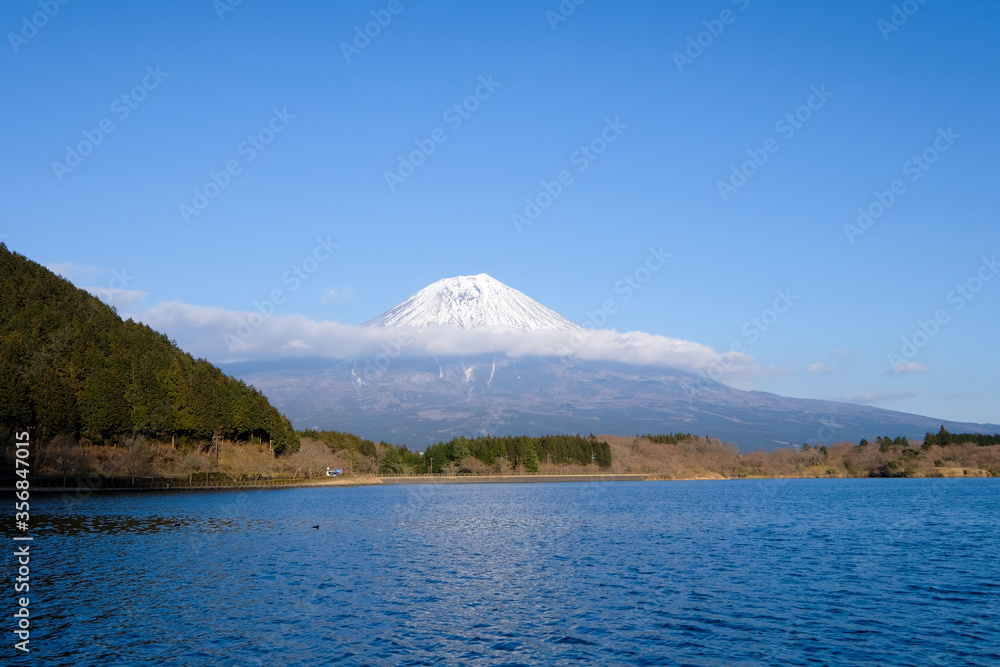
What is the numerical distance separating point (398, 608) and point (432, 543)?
16436 millimetres

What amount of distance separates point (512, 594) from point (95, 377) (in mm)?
79290

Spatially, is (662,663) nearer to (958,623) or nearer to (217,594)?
(958,623)

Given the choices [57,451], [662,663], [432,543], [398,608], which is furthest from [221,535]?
[57,451]

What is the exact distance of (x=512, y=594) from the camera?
78.1ft

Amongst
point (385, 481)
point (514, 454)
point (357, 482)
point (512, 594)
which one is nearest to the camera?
point (512, 594)

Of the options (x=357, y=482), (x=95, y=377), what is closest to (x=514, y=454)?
(x=357, y=482)

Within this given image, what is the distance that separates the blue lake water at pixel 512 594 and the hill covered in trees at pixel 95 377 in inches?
1651

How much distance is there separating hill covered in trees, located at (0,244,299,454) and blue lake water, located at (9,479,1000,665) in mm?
41943

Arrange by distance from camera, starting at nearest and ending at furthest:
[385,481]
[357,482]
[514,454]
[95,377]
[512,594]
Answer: [512,594] → [95,377] → [357,482] → [385,481] → [514,454]

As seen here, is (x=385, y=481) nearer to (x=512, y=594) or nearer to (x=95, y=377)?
(x=95, y=377)

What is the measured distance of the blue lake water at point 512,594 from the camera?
1702 cm

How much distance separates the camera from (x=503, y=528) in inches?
1807

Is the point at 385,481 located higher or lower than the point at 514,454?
lower

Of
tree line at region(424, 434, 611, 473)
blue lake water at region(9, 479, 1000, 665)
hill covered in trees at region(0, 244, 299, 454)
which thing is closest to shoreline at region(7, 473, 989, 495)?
tree line at region(424, 434, 611, 473)
